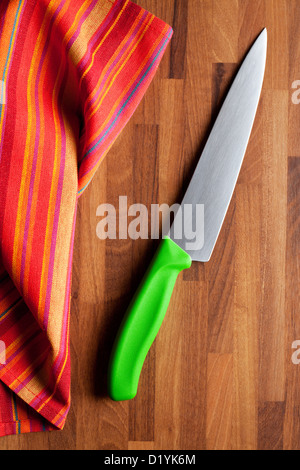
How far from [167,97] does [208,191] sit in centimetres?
13

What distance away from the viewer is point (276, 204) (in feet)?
1.74

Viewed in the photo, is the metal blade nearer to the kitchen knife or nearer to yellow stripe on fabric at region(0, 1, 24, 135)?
the kitchen knife

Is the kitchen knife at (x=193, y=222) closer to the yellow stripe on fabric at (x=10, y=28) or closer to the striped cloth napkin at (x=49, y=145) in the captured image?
the striped cloth napkin at (x=49, y=145)

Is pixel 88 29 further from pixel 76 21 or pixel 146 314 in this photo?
pixel 146 314

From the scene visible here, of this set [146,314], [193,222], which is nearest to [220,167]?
[193,222]

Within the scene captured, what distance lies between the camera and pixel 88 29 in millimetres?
485

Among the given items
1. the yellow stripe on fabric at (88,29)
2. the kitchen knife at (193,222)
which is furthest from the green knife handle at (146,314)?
the yellow stripe on fabric at (88,29)

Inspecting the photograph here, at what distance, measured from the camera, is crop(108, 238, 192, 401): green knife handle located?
50 cm

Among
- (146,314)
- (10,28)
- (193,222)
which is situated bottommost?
(146,314)

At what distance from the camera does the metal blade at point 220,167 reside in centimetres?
51

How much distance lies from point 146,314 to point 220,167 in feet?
0.64

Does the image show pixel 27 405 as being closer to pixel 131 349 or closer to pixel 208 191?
pixel 131 349

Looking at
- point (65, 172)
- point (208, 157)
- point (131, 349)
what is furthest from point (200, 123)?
point (131, 349)

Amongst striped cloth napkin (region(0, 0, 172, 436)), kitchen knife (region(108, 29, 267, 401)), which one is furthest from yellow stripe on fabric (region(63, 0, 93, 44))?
kitchen knife (region(108, 29, 267, 401))
